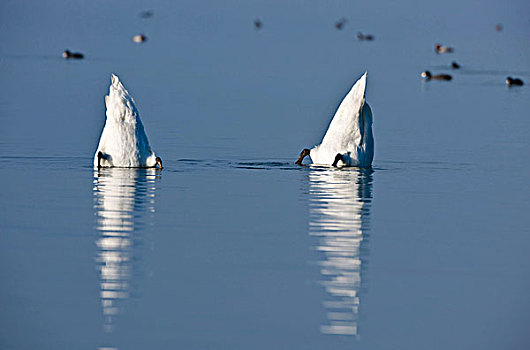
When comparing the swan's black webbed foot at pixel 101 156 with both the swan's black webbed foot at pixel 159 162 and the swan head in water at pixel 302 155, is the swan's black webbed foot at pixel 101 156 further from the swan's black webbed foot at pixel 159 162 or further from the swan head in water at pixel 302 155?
the swan head in water at pixel 302 155

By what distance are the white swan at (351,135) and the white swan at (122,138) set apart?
9.51 ft

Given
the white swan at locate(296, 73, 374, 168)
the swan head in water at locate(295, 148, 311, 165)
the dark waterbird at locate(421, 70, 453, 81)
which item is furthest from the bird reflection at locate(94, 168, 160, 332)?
the dark waterbird at locate(421, 70, 453, 81)

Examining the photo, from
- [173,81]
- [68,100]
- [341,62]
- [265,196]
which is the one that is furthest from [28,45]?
[265,196]

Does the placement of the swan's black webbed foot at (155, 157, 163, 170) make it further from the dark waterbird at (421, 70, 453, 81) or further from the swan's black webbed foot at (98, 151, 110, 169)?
the dark waterbird at (421, 70, 453, 81)

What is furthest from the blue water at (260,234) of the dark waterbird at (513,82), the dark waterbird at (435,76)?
the dark waterbird at (435,76)

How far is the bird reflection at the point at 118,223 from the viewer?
1150 centimetres

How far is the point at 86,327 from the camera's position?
10.5 metres

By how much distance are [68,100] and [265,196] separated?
57.8 feet

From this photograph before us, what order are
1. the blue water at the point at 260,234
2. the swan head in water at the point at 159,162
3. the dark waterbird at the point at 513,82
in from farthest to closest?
the dark waterbird at the point at 513,82, the swan head in water at the point at 159,162, the blue water at the point at 260,234

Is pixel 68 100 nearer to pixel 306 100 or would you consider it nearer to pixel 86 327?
pixel 306 100

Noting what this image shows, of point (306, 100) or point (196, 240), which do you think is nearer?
point (196, 240)

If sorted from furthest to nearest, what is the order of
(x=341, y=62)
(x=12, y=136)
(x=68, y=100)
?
1. (x=341, y=62)
2. (x=68, y=100)
3. (x=12, y=136)

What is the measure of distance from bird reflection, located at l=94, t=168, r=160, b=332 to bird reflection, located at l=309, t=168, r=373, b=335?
6.61ft

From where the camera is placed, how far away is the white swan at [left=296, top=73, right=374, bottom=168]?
19.4 m
